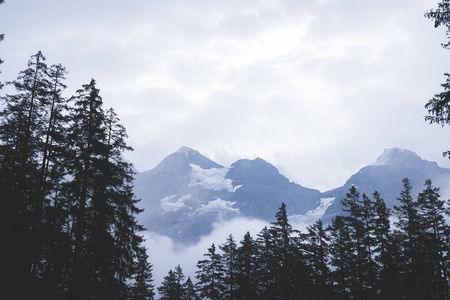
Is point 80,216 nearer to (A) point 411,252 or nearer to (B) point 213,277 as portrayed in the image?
(B) point 213,277

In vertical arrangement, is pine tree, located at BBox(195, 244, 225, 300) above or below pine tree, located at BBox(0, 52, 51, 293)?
below

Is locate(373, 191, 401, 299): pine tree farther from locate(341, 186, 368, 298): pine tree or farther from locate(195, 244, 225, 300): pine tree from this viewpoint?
locate(195, 244, 225, 300): pine tree

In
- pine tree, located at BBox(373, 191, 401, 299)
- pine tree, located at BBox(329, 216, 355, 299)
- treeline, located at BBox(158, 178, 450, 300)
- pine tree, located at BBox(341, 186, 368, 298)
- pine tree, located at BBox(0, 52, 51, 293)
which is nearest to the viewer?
pine tree, located at BBox(0, 52, 51, 293)

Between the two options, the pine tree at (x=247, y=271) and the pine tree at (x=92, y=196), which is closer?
the pine tree at (x=92, y=196)

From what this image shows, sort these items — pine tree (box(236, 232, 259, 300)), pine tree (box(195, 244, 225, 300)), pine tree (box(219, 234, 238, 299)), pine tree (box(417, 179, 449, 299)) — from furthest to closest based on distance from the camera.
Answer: pine tree (box(195, 244, 225, 300)) → pine tree (box(219, 234, 238, 299)) → pine tree (box(236, 232, 259, 300)) → pine tree (box(417, 179, 449, 299))

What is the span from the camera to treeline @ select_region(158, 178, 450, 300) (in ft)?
94.6

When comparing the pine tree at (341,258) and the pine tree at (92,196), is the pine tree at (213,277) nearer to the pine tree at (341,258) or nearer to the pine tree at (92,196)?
the pine tree at (341,258)

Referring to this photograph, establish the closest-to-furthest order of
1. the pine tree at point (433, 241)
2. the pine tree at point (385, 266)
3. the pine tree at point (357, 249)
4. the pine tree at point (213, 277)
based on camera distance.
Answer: the pine tree at point (433, 241) < the pine tree at point (385, 266) < the pine tree at point (357, 249) < the pine tree at point (213, 277)

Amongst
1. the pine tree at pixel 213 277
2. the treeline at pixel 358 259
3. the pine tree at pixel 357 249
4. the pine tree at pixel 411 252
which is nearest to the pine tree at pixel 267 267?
the treeline at pixel 358 259

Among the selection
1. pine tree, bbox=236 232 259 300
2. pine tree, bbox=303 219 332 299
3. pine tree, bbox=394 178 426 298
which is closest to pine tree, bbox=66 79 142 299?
pine tree, bbox=236 232 259 300

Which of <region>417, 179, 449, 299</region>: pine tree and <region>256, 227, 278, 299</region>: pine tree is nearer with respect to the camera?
<region>417, 179, 449, 299</region>: pine tree

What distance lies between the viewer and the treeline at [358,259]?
28844 mm

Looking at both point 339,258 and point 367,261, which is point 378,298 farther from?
point 339,258

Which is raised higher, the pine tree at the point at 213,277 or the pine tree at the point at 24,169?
the pine tree at the point at 24,169
